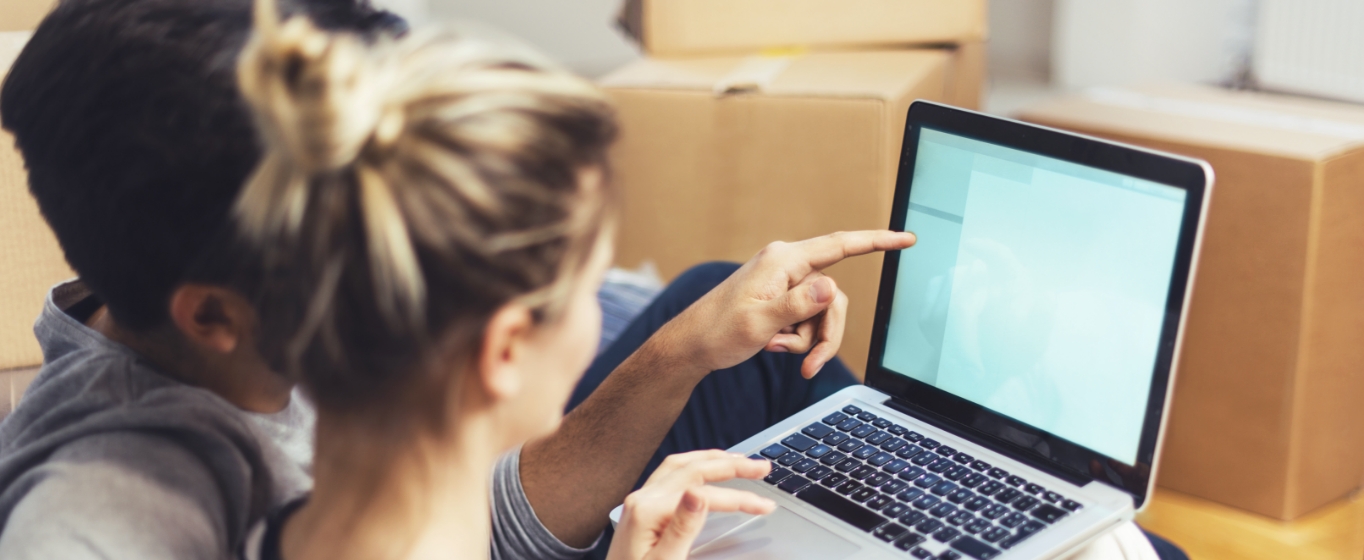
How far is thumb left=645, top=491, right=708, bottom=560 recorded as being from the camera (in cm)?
56

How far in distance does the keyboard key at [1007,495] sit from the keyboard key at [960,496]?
0.05ft

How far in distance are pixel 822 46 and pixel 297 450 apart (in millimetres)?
846

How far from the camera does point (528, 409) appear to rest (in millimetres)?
530

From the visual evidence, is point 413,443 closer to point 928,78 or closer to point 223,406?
point 223,406

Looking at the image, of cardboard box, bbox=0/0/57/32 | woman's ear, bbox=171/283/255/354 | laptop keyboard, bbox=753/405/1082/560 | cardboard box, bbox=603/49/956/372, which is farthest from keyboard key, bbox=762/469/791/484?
cardboard box, bbox=0/0/57/32

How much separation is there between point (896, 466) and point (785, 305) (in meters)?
0.14

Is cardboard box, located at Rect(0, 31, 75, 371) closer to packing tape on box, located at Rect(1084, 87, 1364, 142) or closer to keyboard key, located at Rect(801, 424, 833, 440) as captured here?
keyboard key, located at Rect(801, 424, 833, 440)

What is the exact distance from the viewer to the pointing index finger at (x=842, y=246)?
0.74 meters

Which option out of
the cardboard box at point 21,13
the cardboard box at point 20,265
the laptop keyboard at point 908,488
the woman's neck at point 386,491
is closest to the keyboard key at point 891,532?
the laptop keyboard at point 908,488

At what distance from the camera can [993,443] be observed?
70 centimetres

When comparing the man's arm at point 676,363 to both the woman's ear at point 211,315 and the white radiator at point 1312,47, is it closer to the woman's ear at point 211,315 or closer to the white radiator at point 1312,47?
the woman's ear at point 211,315

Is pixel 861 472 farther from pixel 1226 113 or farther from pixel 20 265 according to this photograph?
pixel 20 265

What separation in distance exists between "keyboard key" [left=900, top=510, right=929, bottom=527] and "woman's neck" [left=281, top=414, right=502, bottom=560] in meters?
0.26

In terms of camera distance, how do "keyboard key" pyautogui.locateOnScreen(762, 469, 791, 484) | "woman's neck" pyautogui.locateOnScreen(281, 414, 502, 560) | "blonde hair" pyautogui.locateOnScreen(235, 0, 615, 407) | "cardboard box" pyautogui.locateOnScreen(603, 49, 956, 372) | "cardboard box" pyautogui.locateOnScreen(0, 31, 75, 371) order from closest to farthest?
"blonde hair" pyautogui.locateOnScreen(235, 0, 615, 407)
"woman's neck" pyautogui.locateOnScreen(281, 414, 502, 560)
"keyboard key" pyautogui.locateOnScreen(762, 469, 791, 484)
"cardboard box" pyautogui.locateOnScreen(0, 31, 75, 371)
"cardboard box" pyautogui.locateOnScreen(603, 49, 956, 372)
